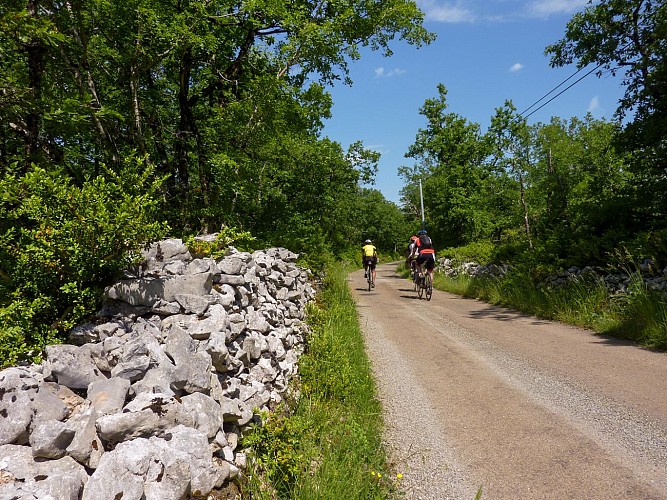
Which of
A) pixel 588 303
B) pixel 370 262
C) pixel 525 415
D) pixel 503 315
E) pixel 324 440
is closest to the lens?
pixel 324 440

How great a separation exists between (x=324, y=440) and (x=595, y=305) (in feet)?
23.4

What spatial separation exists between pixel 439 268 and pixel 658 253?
43.3ft

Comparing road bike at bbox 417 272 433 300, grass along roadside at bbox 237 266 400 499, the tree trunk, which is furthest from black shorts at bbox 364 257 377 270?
the tree trunk

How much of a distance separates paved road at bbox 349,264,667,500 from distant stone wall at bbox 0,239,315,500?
1.66 m

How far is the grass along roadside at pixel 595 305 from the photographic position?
255 inches

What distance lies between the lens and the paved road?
3.21m

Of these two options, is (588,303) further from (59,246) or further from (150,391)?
(59,246)

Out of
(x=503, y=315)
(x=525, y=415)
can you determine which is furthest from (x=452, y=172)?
(x=525, y=415)

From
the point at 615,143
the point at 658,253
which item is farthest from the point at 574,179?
the point at 658,253

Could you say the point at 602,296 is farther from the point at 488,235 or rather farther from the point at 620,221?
the point at 488,235

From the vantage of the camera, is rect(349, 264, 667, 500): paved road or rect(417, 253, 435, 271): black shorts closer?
rect(349, 264, 667, 500): paved road

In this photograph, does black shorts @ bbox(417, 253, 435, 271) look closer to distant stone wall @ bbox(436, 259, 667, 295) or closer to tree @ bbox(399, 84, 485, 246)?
distant stone wall @ bbox(436, 259, 667, 295)

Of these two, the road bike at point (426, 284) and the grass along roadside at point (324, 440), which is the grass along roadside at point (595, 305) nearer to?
the road bike at point (426, 284)

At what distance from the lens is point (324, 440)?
3678mm
